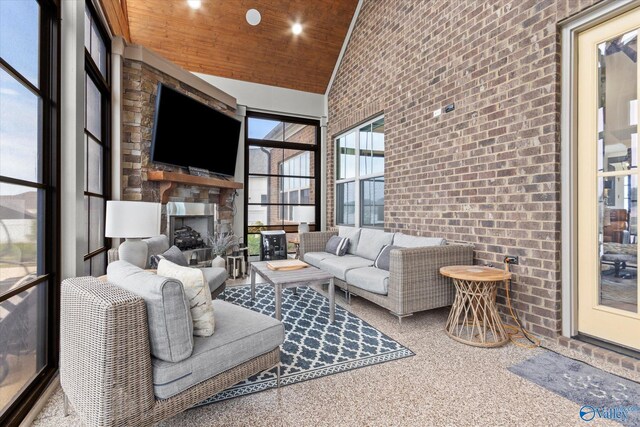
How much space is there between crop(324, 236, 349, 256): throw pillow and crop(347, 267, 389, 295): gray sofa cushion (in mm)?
914

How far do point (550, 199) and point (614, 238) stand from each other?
1.57 feet

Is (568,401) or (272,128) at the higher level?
(272,128)

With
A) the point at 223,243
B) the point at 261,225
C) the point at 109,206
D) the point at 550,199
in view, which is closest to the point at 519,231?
the point at 550,199

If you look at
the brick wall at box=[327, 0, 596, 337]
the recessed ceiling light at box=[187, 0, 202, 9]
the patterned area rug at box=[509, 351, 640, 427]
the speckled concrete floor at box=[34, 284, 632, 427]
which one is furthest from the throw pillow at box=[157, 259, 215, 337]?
the recessed ceiling light at box=[187, 0, 202, 9]

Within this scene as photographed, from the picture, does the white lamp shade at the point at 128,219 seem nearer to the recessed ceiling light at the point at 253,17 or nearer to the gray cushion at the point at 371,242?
the gray cushion at the point at 371,242

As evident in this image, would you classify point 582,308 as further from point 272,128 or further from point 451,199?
point 272,128

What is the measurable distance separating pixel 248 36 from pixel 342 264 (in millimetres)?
4050

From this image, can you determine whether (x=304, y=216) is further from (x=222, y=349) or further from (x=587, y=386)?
(x=587, y=386)

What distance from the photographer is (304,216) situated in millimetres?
6176

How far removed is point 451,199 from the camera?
137 inches

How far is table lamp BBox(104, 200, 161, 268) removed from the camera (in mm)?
2383

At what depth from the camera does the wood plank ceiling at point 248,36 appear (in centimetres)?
475

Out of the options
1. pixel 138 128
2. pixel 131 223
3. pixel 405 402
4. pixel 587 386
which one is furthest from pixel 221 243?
pixel 587 386

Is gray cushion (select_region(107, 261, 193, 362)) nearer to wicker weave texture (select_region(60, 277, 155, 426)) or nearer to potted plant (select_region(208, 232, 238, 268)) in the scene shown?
wicker weave texture (select_region(60, 277, 155, 426))
